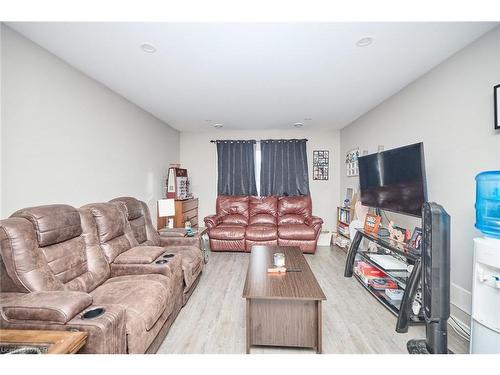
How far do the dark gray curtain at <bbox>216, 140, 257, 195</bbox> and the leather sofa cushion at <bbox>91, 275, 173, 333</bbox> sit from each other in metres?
3.18

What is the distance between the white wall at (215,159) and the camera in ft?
16.2

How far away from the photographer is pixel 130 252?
6.96ft

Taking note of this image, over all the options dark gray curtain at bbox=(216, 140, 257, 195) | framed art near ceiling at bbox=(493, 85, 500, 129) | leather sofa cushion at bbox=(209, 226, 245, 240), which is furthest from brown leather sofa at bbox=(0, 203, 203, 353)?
dark gray curtain at bbox=(216, 140, 257, 195)

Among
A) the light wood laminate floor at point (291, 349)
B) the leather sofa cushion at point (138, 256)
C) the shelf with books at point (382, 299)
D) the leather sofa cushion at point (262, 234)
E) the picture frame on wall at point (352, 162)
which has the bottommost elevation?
the light wood laminate floor at point (291, 349)

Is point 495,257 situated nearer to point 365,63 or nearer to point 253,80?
point 365,63

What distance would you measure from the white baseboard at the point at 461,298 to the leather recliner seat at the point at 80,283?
7.95 feet

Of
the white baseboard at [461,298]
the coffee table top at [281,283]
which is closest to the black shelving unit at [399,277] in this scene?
the white baseboard at [461,298]

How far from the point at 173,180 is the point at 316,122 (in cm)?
284

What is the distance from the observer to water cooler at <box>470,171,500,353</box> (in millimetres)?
1337

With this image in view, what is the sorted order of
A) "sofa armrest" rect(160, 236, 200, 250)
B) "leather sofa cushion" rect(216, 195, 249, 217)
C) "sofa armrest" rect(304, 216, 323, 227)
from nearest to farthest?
"sofa armrest" rect(160, 236, 200, 250) < "sofa armrest" rect(304, 216, 323, 227) < "leather sofa cushion" rect(216, 195, 249, 217)

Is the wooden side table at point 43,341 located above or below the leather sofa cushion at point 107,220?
below

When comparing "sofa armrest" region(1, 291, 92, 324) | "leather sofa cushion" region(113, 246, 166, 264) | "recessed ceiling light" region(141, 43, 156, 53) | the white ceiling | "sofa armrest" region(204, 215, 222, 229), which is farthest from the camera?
"sofa armrest" region(204, 215, 222, 229)

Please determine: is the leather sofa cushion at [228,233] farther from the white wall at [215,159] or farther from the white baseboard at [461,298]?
the white baseboard at [461,298]

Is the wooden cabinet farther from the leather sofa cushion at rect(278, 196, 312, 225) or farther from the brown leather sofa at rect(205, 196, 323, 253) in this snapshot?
the leather sofa cushion at rect(278, 196, 312, 225)
